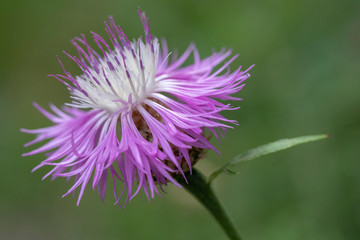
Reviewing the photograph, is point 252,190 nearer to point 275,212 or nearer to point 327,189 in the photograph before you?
point 275,212

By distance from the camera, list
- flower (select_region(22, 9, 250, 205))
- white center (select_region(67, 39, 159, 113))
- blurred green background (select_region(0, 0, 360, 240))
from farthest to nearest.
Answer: blurred green background (select_region(0, 0, 360, 240)) → white center (select_region(67, 39, 159, 113)) → flower (select_region(22, 9, 250, 205))

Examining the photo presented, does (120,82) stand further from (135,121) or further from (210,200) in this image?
(210,200)

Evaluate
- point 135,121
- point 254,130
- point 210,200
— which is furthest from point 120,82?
point 254,130

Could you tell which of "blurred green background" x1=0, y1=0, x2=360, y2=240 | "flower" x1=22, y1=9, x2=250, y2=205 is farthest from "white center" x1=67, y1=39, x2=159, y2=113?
"blurred green background" x1=0, y1=0, x2=360, y2=240

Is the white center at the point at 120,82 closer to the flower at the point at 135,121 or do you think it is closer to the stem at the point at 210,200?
the flower at the point at 135,121

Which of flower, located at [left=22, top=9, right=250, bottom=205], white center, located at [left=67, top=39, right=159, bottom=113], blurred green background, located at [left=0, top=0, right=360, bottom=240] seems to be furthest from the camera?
blurred green background, located at [left=0, top=0, right=360, bottom=240]

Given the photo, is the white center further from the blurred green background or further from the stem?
the blurred green background

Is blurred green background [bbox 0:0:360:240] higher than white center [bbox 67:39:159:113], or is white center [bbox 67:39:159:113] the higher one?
white center [bbox 67:39:159:113]

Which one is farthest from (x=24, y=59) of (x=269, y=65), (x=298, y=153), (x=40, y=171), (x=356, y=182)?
(x=356, y=182)
